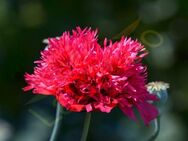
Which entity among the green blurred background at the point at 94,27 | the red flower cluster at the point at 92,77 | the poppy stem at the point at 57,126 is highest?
the green blurred background at the point at 94,27

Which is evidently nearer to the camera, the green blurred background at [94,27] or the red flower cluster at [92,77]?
the red flower cluster at [92,77]

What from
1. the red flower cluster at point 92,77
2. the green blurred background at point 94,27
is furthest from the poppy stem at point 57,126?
the green blurred background at point 94,27

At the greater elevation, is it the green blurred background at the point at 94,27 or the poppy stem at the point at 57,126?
the green blurred background at the point at 94,27

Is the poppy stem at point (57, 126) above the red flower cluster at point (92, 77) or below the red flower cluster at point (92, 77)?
below

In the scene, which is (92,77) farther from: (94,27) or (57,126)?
(94,27)

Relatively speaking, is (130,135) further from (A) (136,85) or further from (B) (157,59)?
(A) (136,85)

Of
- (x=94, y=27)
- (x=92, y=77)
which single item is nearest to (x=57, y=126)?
(x=92, y=77)

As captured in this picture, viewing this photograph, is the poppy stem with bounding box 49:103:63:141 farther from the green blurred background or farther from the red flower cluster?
the green blurred background

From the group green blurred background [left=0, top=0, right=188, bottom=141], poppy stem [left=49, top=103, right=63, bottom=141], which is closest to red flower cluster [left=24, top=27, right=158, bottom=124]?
poppy stem [left=49, top=103, right=63, bottom=141]

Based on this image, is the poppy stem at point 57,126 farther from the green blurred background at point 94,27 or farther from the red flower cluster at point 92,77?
the green blurred background at point 94,27
